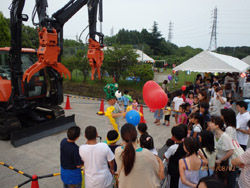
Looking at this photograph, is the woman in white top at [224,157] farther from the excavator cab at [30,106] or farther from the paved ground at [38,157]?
the excavator cab at [30,106]

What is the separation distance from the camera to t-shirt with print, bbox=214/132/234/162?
325cm

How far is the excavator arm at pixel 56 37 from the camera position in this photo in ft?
17.5

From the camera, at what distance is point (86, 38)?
6.75m

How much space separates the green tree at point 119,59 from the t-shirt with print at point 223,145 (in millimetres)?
12297

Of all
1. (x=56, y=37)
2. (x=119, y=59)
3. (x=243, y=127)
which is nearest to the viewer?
(x=243, y=127)

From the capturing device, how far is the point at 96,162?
2643 mm

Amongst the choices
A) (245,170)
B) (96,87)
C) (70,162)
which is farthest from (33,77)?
(96,87)

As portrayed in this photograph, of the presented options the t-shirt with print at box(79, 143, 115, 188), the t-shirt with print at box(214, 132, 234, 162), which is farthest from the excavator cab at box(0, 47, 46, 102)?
the t-shirt with print at box(214, 132, 234, 162)

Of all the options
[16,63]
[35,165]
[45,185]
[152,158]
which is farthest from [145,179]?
[16,63]

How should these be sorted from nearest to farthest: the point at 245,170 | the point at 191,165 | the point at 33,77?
1. the point at 191,165
2. the point at 245,170
3. the point at 33,77

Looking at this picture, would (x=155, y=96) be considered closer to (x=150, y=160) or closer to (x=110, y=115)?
(x=110, y=115)

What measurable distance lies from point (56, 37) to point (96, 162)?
418 cm

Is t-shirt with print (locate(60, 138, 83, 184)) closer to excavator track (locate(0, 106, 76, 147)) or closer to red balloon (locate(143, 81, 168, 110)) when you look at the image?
red balloon (locate(143, 81, 168, 110))

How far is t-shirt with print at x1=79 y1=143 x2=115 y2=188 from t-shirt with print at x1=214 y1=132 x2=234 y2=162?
6.45 ft
